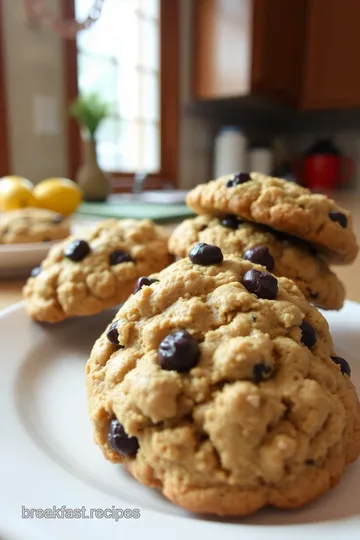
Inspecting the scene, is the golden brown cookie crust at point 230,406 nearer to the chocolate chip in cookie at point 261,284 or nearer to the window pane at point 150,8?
the chocolate chip in cookie at point 261,284

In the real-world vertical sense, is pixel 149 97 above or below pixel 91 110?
above

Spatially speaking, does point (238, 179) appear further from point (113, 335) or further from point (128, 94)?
point (128, 94)

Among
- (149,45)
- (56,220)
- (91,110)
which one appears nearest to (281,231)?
(56,220)

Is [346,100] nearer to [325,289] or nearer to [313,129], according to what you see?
[313,129]

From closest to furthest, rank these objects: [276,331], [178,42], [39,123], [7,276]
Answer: [276,331] < [7,276] < [39,123] < [178,42]

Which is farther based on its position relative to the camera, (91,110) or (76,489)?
(91,110)

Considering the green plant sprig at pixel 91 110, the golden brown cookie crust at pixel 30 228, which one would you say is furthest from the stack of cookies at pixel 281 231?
the green plant sprig at pixel 91 110

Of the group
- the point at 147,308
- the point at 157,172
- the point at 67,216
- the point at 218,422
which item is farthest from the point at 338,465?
the point at 157,172

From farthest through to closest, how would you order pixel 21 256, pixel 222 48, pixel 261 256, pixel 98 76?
1. pixel 222 48
2. pixel 98 76
3. pixel 21 256
4. pixel 261 256
